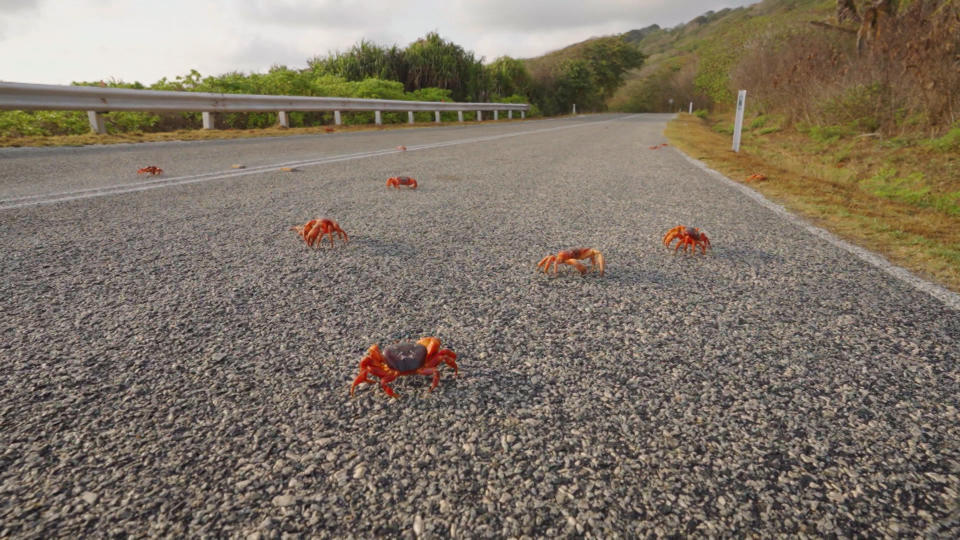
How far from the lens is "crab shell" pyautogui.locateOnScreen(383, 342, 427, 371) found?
1604 mm

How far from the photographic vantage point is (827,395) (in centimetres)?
157

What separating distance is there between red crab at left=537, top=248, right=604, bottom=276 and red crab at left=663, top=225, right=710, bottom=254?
0.68 metres

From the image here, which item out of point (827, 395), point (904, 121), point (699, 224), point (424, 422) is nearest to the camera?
point (424, 422)

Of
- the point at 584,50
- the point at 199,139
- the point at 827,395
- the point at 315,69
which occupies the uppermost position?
the point at 584,50

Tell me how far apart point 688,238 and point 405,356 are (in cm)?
215

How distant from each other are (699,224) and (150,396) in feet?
12.1

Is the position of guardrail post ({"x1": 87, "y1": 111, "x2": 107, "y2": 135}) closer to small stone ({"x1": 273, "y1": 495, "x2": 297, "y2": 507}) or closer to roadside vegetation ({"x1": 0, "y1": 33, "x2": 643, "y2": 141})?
roadside vegetation ({"x1": 0, "y1": 33, "x2": 643, "y2": 141})

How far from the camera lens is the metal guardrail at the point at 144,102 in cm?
778

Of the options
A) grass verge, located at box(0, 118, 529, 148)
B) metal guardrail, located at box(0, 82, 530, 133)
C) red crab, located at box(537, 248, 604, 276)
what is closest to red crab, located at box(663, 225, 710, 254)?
red crab, located at box(537, 248, 604, 276)

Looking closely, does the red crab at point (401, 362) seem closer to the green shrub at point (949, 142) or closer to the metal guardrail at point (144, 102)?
the metal guardrail at point (144, 102)

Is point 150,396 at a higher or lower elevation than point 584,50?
lower

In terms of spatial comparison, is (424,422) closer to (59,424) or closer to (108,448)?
(108,448)

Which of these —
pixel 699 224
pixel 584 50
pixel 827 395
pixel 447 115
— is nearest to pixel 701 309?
pixel 827 395

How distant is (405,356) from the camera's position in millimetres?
1613
